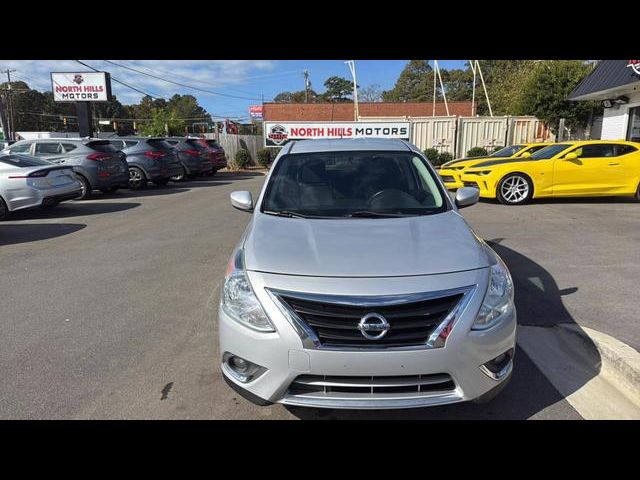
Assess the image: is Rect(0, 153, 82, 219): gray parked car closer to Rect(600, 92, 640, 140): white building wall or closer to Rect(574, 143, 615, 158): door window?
Rect(574, 143, 615, 158): door window

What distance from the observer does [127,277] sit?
571 cm

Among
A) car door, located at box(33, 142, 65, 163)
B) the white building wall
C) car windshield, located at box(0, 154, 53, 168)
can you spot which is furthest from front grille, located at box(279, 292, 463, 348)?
the white building wall

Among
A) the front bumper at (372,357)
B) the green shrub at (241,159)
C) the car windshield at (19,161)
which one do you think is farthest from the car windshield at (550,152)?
the green shrub at (241,159)

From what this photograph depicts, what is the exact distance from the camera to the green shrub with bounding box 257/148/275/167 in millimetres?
26797

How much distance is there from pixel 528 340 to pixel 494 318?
1.56m

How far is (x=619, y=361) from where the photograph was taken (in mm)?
3268

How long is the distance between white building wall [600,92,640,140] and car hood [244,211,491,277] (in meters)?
16.3

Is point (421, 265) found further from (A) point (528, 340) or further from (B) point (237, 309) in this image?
(A) point (528, 340)

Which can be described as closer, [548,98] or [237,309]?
[237,309]

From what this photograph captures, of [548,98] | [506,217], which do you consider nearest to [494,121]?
[548,98]

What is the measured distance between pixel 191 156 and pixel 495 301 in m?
18.0

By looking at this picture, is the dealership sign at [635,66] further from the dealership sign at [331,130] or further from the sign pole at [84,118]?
the sign pole at [84,118]

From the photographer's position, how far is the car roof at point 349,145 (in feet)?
14.2

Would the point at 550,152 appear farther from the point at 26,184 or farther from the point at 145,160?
the point at 145,160
